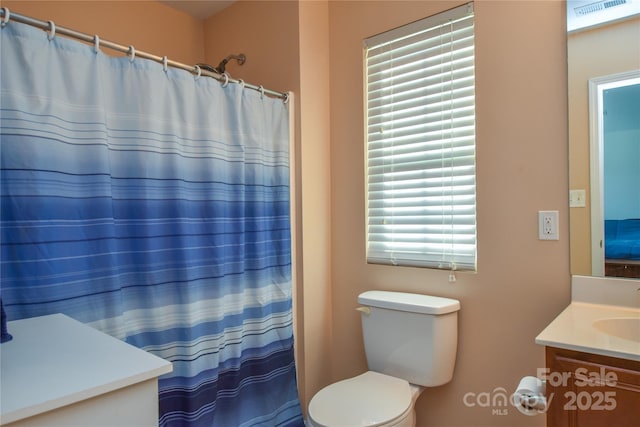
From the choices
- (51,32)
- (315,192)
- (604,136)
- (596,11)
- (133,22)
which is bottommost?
(315,192)

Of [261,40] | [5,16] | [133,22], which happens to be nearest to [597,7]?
[261,40]

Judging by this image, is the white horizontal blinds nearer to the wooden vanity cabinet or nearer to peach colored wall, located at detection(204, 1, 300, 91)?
peach colored wall, located at detection(204, 1, 300, 91)

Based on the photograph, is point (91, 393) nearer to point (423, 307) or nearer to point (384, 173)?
point (423, 307)

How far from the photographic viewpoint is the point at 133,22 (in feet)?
7.27

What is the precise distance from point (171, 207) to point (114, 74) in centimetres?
53

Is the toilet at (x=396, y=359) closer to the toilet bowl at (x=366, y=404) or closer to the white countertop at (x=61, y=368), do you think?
the toilet bowl at (x=366, y=404)

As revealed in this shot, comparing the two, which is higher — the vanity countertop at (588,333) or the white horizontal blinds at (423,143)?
the white horizontal blinds at (423,143)

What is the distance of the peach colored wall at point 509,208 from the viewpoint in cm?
150

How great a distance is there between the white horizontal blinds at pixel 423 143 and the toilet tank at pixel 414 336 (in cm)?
23

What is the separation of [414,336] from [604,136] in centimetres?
106

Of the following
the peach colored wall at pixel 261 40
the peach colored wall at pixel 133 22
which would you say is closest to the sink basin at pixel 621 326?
the peach colored wall at pixel 261 40

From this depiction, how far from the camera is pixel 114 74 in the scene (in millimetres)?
1425

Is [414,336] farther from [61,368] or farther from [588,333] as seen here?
[61,368]

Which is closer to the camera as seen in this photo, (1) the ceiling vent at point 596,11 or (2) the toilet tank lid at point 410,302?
(1) the ceiling vent at point 596,11
